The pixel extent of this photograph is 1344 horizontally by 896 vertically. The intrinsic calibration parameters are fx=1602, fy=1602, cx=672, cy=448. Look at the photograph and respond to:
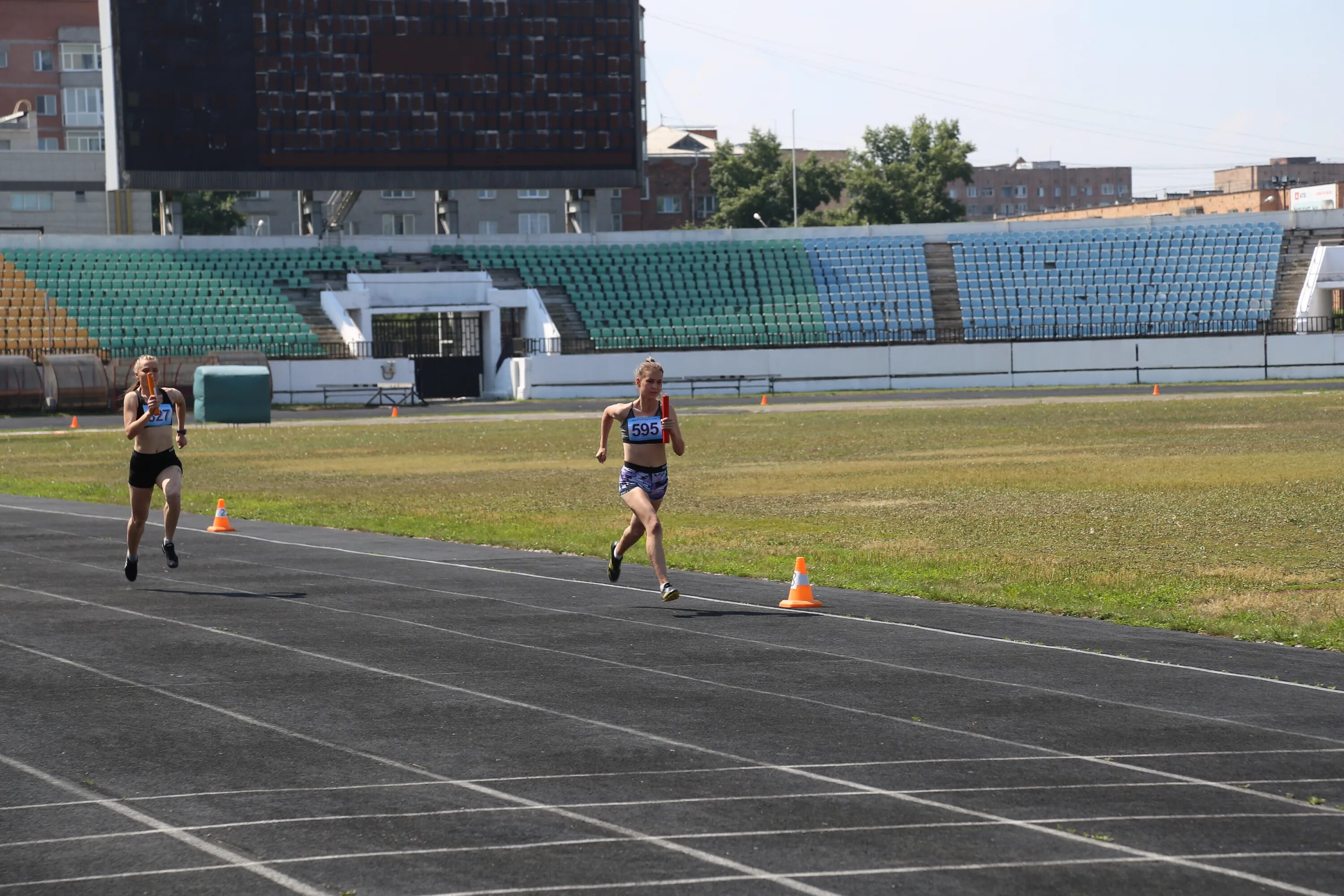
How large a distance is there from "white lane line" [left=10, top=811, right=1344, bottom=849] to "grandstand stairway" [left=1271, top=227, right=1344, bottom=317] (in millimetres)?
64904

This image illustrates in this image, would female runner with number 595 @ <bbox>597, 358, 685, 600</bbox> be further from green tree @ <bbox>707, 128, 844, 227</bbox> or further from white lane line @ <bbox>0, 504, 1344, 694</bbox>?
green tree @ <bbox>707, 128, 844, 227</bbox>

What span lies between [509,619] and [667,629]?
1469 mm

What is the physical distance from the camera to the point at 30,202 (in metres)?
87.1

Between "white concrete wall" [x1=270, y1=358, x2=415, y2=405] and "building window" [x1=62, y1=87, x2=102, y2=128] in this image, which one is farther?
"building window" [x1=62, y1=87, x2=102, y2=128]

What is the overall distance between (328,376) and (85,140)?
61252 millimetres

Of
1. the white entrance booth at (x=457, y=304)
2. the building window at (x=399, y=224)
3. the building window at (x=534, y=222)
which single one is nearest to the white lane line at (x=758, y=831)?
the white entrance booth at (x=457, y=304)

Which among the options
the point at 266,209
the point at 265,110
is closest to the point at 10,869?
the point at 265,110

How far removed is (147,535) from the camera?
20781mm

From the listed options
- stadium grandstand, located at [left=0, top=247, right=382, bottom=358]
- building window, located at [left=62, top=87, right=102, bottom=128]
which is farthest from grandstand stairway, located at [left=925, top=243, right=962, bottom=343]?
building window, located at [left=62, top=87, right=102, bottom=128]

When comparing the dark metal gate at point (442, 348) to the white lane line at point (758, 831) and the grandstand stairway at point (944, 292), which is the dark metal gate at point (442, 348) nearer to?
the grandstand stairway at point (944, 292)

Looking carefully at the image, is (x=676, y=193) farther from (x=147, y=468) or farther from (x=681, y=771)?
(x=681, y=771)

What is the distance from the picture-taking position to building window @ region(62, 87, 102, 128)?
10912 centimetres

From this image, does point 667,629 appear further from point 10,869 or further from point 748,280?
point 748,280

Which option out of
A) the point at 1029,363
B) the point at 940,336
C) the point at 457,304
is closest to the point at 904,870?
the point at 457,304
